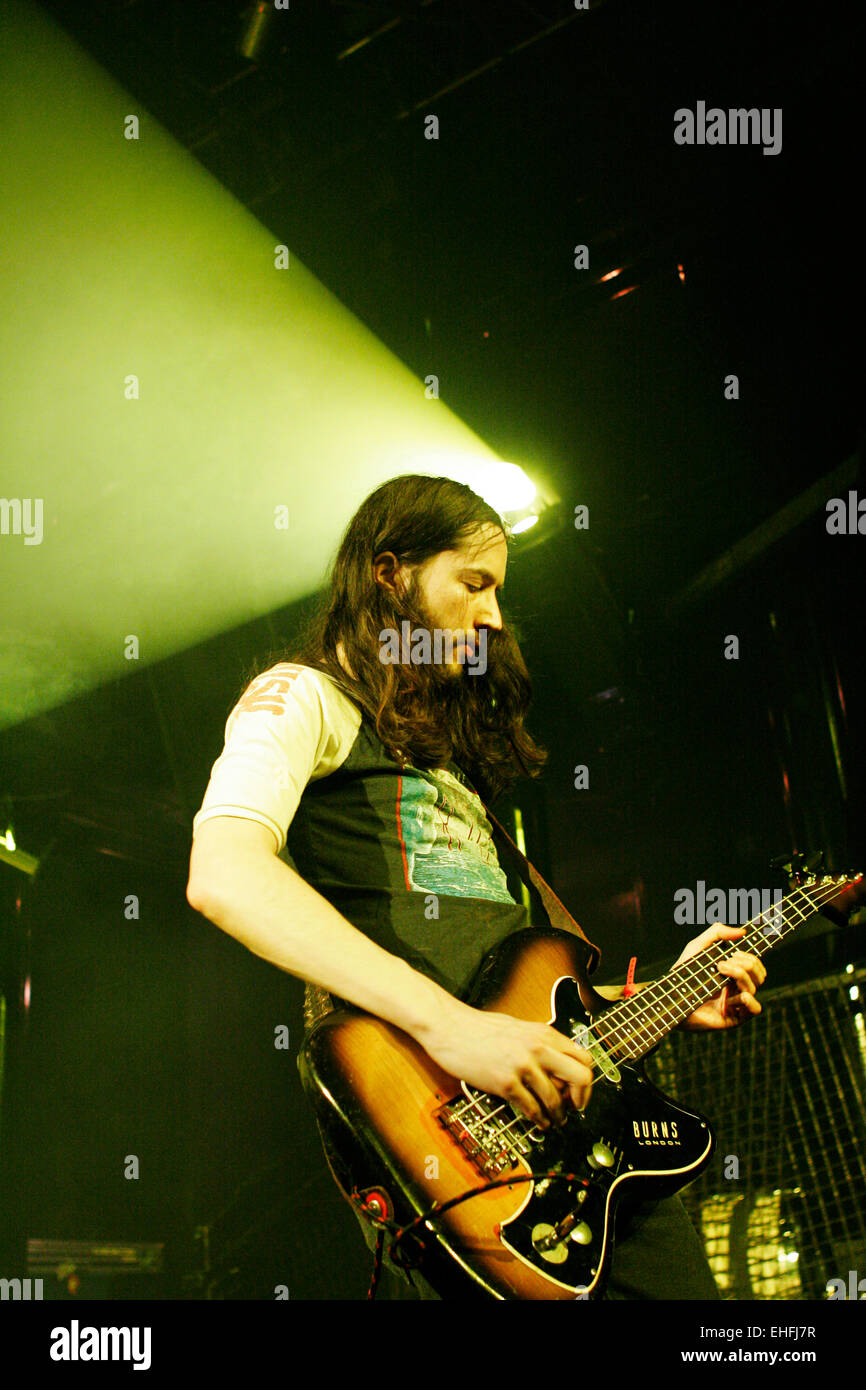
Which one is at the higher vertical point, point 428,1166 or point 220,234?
point 220,234

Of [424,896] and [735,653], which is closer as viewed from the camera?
[424,896]

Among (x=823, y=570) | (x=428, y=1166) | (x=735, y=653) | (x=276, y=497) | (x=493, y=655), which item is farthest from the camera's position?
(x=276, y=497)

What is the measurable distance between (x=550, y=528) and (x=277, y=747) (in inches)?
102

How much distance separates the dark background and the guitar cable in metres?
1.84

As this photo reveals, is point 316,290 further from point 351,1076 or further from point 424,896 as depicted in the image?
point 351,1076

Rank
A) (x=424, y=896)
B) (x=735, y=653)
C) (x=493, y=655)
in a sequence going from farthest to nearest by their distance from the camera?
(x=735, y=653)
(x=493, y=655)
(x=424, y=896)

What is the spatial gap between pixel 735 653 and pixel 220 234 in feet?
8.46

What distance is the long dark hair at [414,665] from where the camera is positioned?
1.91 m

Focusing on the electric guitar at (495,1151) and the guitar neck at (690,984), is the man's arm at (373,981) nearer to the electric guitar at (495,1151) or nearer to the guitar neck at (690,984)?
the electric guitar at (495,1151)

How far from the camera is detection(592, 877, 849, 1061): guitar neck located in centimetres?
172

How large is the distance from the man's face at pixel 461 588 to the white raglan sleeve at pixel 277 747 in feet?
1.22

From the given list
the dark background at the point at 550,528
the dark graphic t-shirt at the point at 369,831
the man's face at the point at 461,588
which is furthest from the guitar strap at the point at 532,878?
the dark background at the point at 550,528

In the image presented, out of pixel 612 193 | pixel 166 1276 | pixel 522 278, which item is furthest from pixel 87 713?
pixel 612 193

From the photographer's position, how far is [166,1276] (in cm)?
359
